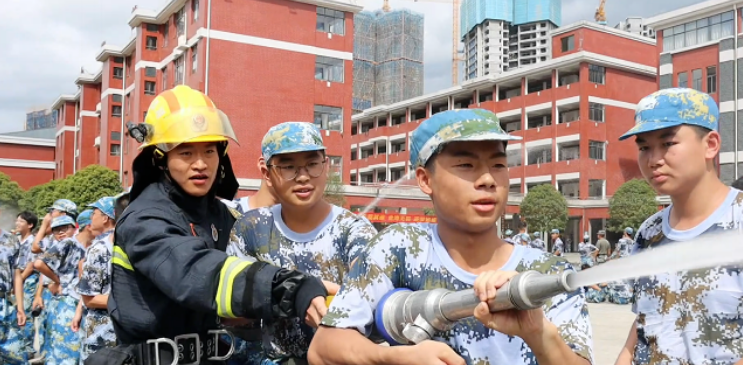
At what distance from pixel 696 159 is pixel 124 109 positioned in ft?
176

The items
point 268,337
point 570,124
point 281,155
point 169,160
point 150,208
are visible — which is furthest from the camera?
point 570,124

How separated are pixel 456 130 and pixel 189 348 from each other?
1720mm

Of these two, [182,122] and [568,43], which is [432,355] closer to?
[182,122]

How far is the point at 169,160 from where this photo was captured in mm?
3209

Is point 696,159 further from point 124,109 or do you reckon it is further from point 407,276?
point 124,109

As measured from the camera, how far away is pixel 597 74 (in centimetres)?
4753

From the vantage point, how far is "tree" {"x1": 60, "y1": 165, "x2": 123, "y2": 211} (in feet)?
143

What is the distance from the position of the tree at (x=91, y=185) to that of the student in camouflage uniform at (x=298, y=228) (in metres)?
42.4

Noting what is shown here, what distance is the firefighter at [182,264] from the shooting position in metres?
2.58

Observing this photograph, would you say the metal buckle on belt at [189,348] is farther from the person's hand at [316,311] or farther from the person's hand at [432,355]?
the person's hand at [432,355]

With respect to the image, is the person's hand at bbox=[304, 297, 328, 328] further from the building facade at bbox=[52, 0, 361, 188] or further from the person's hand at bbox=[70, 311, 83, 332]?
the building facade at bbox=[52, 0, 361, 188]

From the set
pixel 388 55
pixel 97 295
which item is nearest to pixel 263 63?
pixel 97 295

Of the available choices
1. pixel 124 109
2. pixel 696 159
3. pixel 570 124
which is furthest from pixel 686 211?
pixel 124 109

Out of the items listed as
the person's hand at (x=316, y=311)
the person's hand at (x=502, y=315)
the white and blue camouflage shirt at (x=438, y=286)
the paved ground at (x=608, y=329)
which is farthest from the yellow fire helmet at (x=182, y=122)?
the paved ground at (x=608, y=329)
